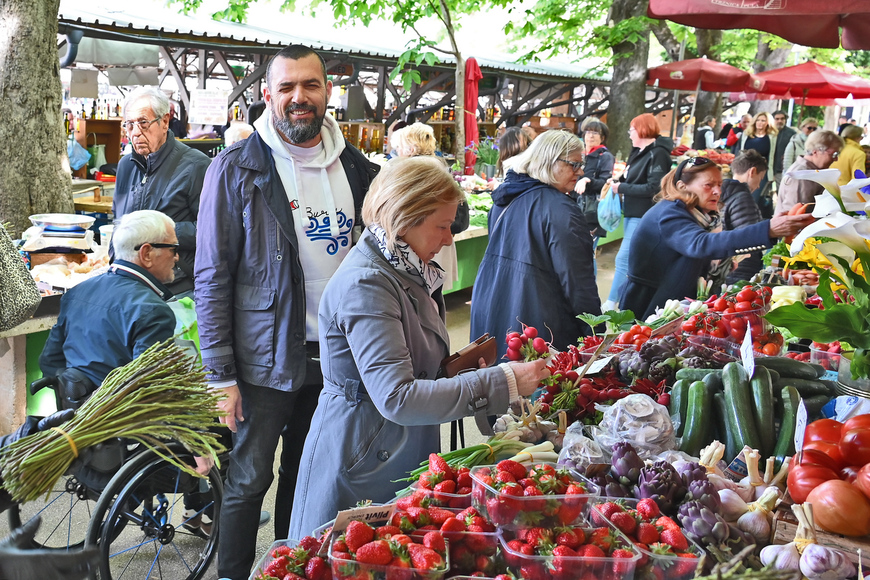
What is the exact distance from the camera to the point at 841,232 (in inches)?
76.9

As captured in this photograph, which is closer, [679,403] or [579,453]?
[579,453]

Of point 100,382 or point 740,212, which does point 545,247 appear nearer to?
point 100,382

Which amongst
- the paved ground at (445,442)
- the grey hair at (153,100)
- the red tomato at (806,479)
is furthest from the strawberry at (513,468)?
the grey hair at (153,100)

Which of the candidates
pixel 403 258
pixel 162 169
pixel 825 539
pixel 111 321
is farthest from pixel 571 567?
pixel 162 169

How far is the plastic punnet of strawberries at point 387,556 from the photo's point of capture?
1.40 meters

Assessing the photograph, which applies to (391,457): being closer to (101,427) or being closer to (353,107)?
(101,427)

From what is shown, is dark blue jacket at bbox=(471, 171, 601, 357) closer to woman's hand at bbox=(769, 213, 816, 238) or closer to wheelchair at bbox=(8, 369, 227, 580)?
woman's hand at bbox=(769, 213, 816, 238)

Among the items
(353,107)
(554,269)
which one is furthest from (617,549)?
(353,107)

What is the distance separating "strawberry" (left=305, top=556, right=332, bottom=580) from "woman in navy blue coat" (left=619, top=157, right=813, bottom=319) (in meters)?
3.00

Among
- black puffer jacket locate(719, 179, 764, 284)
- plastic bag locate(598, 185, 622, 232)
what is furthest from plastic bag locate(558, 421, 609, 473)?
plastic bag locate(598, 185, 622, 232)

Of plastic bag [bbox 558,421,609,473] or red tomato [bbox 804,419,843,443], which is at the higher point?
Answer: red tomato [bbox 804,419,843,443]

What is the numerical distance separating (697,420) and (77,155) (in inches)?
333

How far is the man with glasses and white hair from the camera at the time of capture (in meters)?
4.11

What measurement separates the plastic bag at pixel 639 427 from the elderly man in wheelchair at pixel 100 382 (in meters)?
1.42
